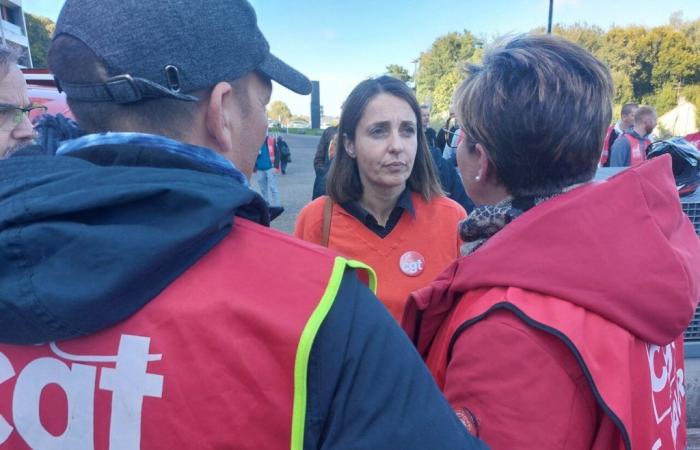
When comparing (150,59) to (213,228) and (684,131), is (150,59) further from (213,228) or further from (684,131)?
(684,131)

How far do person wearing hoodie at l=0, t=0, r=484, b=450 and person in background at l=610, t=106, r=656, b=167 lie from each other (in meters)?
8.52

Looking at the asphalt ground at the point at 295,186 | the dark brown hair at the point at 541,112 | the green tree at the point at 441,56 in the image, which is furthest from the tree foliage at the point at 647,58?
the dark brown hair at the point at 541,112

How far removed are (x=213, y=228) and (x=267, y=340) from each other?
0.21 meters

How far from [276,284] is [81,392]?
15.2 inches

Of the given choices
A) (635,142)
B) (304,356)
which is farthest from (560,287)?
(635,142)

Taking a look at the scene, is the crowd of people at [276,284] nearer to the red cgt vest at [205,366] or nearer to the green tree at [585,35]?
the red cgt vest at [205,366]

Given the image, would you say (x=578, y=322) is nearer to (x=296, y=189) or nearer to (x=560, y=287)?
(x=560, y=287)

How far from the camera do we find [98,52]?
0.95m

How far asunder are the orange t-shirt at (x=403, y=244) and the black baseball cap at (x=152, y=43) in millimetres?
1536

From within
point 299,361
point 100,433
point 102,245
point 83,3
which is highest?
point 83,3

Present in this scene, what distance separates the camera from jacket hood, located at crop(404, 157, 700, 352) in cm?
111

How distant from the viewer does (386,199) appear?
263 centimetres

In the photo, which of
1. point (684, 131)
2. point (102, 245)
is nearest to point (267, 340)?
point (102, 245)

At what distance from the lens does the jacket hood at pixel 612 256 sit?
1106 mm
